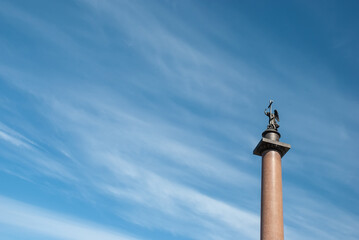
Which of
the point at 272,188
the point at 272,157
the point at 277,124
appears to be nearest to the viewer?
the point at 272,188

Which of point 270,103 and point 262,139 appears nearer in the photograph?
point 262,139

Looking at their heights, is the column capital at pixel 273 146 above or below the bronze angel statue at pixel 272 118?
below

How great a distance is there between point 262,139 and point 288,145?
69.5 inches

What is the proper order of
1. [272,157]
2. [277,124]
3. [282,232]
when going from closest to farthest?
[282,232] < [272,157] < [277,124]

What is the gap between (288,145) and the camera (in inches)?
855

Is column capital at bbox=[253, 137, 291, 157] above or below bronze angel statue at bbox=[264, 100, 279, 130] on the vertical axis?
below

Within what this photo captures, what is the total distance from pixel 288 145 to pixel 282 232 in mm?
5740

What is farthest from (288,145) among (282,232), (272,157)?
(282,232)

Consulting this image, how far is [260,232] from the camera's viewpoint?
62.3ft

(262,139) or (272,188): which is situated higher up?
(262,139)

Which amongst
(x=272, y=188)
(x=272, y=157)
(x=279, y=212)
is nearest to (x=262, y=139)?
(x=272, y=157)

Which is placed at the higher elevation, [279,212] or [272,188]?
[272,188]

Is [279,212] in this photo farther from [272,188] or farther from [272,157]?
[272,157]

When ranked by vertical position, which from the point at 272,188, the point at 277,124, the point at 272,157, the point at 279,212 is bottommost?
the point at 279,212
